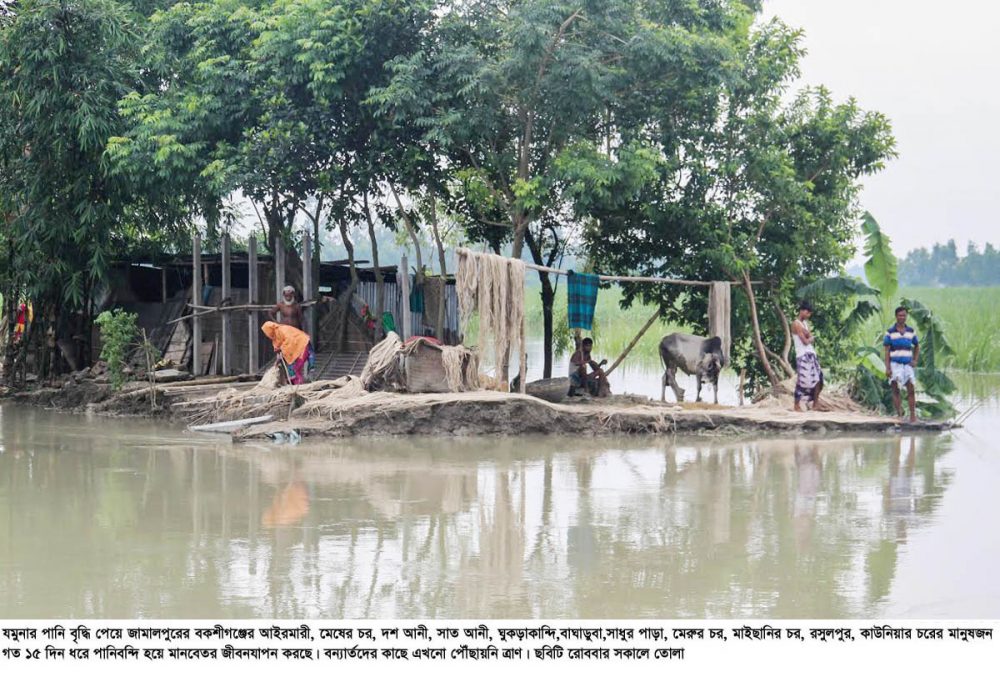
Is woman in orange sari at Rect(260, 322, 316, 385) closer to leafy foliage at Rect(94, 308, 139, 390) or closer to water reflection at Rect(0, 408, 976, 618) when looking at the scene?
water reflection at Rect(0, 408, 976, 618)

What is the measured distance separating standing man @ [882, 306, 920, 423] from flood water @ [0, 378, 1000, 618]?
1090 mm

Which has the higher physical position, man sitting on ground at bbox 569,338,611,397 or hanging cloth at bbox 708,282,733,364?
hanging cloth at bbox 708,282,733,364

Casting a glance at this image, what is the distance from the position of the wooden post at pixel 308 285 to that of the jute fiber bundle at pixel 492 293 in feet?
9.21

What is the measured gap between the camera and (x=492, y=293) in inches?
A: 521

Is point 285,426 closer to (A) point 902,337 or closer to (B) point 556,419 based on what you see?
(B) point 556,419

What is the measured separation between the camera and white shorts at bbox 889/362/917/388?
13.2m

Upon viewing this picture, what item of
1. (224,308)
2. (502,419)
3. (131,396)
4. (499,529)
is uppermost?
(224,308)

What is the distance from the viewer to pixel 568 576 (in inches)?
259

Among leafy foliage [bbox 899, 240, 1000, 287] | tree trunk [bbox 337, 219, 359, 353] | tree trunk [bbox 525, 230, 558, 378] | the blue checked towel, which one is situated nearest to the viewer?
the blue checked towel

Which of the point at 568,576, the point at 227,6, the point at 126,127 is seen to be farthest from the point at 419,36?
the point at 568,576

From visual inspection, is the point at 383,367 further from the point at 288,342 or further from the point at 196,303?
the point at 196,303

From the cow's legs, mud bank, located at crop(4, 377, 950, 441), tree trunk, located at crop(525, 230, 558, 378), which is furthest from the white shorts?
tree trunk, located at crop(525, 230, 558, 378)

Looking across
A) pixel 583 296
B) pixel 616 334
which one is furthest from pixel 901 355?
pixel 616 334

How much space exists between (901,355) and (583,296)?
12.1ft
